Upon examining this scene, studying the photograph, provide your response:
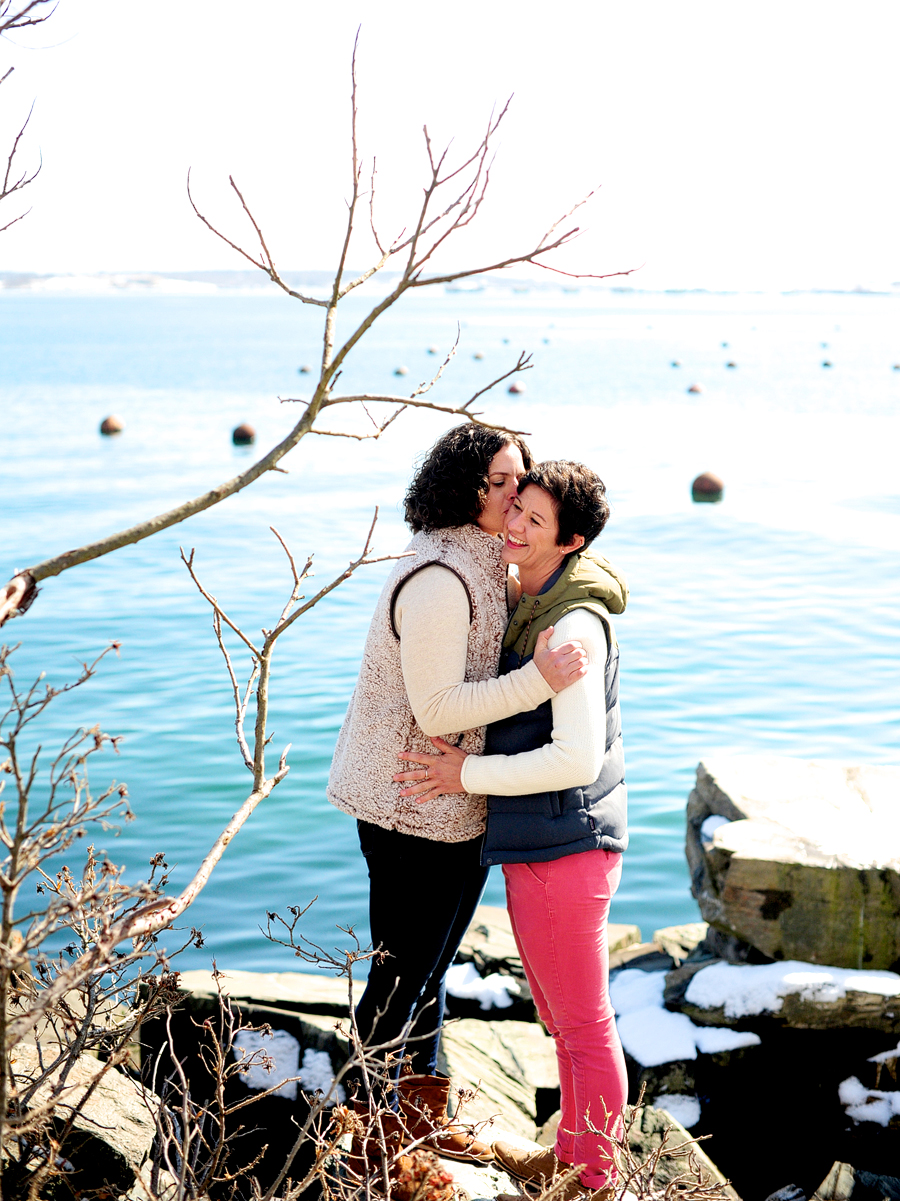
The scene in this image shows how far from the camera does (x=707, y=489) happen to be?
2055 cm

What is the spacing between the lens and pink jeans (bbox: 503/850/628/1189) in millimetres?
2803

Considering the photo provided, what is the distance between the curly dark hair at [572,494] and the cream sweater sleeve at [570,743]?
0.79 feet

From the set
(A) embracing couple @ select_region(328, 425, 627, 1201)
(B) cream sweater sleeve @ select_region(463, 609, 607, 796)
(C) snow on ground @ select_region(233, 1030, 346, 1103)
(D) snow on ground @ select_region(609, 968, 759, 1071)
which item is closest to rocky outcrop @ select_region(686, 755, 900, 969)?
(D) snow on ground @ select_region(609, 968, 759, 1071)

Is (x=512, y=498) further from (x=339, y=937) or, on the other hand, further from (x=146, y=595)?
(x=146, y=595)

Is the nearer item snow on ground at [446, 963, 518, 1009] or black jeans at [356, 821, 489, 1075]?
black jeans at [356, 821, 489, 1075]

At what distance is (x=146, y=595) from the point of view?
14.2m

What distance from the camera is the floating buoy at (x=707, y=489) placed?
20.4 metres

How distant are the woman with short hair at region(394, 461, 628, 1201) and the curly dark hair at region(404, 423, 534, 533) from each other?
0.37 feet

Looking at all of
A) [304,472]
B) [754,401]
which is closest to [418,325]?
[754,401]

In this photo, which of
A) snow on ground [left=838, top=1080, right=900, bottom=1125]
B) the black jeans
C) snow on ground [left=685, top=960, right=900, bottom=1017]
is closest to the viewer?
the black jeans

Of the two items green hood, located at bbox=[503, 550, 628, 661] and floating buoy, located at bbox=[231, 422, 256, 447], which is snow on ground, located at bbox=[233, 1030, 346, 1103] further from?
floating buoy, located at bbox=[231, 422, 256, 447]

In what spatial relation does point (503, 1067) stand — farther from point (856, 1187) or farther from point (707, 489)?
point (707, 489)

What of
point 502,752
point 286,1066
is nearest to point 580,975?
point 502,752

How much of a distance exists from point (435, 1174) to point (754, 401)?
37.6 m
